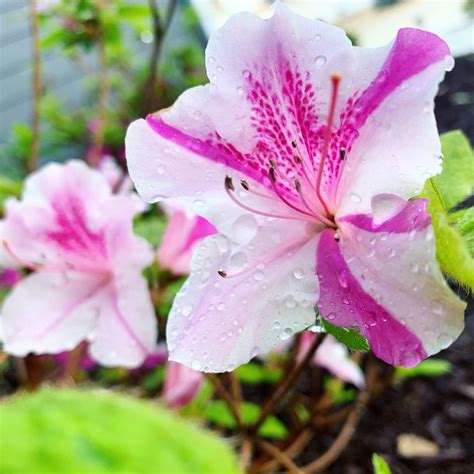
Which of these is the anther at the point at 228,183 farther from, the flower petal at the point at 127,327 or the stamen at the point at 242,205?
the flower petal at the point at 127,327

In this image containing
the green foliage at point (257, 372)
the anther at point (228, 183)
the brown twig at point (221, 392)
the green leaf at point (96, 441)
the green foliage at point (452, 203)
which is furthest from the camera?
the green foliage at point (257, 372)

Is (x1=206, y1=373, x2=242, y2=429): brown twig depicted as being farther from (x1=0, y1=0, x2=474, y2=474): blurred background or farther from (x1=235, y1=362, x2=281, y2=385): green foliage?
(x1=235, y1=362, x2=281, y2=385): green foliage

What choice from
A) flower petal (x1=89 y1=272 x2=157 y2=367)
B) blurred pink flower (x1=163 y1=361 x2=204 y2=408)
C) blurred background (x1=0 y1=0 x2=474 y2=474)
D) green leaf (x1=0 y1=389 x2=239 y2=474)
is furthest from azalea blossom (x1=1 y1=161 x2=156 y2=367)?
green leaf (x1=0 y1=389 x2=239 y2=474)

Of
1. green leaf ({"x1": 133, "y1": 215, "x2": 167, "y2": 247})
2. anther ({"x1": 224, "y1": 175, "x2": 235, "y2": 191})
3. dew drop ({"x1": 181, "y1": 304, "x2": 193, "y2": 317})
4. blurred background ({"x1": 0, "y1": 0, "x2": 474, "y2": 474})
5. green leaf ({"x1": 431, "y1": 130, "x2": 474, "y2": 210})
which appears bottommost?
blurred background ({"x1": 0, "y1": 0, "x2": 474, "y2": 474})

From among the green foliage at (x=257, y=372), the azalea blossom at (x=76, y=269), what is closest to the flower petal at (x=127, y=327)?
the azalea blossom at (x=76, y=269)

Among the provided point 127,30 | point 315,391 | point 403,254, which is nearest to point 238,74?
point 403,254

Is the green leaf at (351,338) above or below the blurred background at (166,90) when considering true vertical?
above

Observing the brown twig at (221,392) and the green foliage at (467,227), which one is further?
the brown twig at (221,392)

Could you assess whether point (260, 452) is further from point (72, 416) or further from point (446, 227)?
point (72, 416)
